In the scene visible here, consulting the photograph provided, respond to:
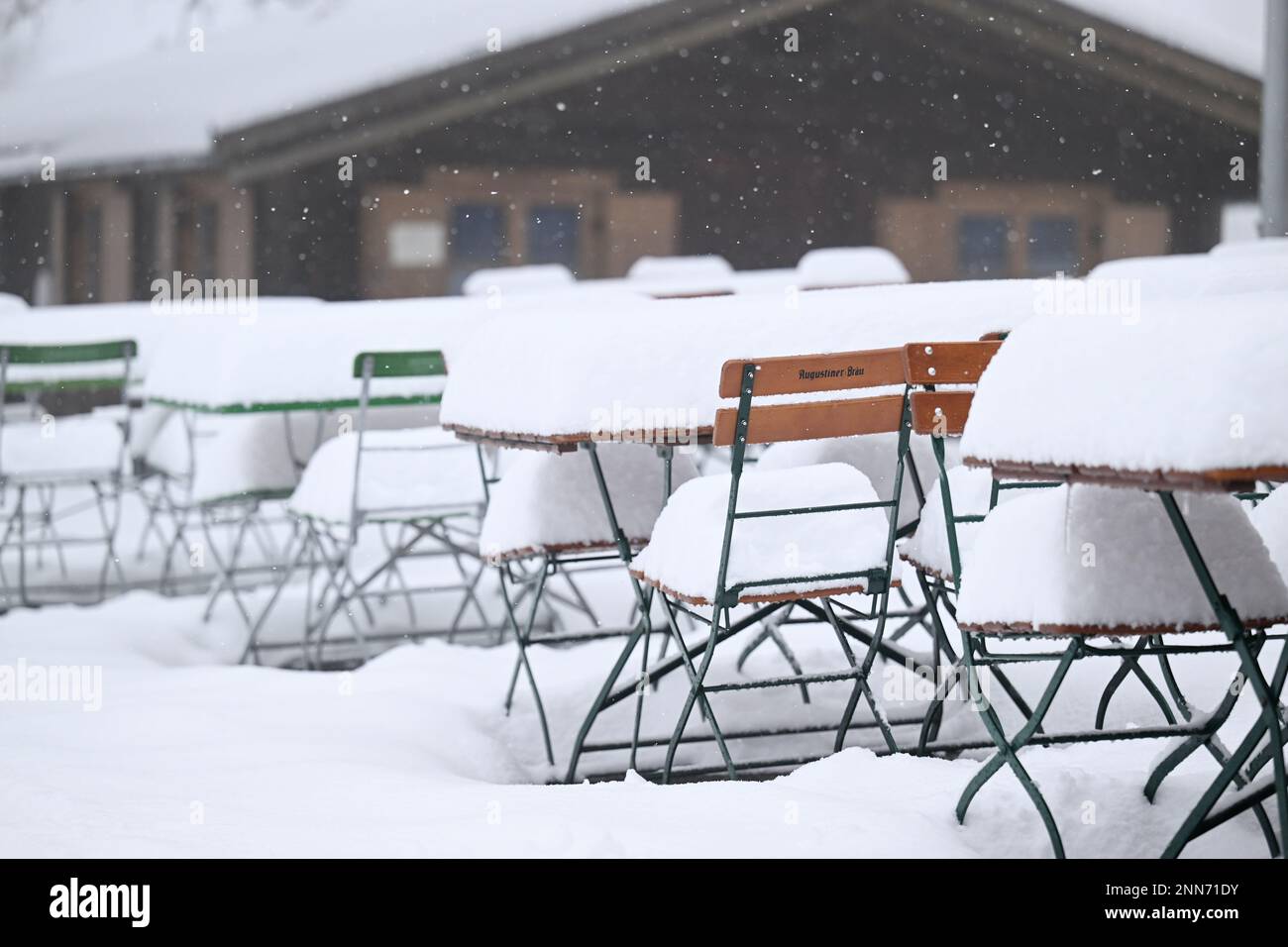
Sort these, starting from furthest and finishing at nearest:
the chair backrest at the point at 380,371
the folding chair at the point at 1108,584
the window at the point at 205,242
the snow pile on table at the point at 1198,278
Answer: the window at the point at 205,242, the chair backrest at the point at 380,371, the snow pile on table at the point at 1198,278, the folding chair at the point at 1108,584

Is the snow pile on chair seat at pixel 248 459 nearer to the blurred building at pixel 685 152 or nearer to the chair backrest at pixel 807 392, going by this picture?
the chair backrest at pixel 807 392

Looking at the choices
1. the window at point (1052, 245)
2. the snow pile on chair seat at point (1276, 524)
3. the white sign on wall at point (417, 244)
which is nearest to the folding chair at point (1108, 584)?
the snow pile on chair seat at point (1276, 524)

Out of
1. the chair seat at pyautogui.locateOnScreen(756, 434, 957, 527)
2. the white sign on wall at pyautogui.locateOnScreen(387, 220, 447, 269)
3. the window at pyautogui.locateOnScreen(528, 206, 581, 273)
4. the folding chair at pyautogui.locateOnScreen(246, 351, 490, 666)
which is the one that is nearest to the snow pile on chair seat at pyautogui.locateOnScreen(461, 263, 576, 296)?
the white sign on wall at pyautogui.locateOnScreen(387, 220, 447, 269)

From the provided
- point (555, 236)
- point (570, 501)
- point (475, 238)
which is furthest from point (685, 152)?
point (570, 501)

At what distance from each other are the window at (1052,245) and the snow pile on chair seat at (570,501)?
1139 cm

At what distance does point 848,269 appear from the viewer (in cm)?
980

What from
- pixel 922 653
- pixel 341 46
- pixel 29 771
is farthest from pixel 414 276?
pixel 29 771

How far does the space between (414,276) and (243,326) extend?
26.5ft

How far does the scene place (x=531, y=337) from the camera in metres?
3.69

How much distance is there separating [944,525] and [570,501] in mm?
945

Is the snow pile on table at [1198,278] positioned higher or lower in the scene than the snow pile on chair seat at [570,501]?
higher

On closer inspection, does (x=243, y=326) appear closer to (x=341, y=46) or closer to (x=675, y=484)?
(x=675, y=484)

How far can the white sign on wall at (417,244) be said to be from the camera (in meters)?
13.4

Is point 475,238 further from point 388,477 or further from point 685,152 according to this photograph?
point 388,477
